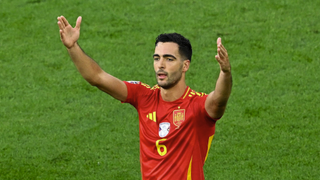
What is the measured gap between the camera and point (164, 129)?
17.8ft

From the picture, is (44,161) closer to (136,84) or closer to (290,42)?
(136,84)

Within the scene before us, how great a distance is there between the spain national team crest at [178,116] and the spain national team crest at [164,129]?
0.29 feet

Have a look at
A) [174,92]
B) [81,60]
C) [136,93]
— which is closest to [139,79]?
[136,93]

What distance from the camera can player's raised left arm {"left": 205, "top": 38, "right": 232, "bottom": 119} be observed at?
461cm

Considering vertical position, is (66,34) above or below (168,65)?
above

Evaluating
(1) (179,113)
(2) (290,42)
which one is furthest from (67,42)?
(2) (290,42)

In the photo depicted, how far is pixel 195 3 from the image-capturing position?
13430 millimetres

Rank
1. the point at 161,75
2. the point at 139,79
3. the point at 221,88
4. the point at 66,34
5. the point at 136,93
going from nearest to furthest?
1. the point at 221,88
2. the point at 66,34
3. the point at 161,75
4. the point at 136,93
5. the point at 139,79

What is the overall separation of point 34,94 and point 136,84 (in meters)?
5.76

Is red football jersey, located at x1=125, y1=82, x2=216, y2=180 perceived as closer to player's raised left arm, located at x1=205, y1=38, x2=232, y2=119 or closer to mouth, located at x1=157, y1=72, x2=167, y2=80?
player's raised left arm, located at x1=205, y1=38, x2=232, y2=119

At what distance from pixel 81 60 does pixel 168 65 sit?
841mm

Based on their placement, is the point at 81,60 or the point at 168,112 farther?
the point at 168,112

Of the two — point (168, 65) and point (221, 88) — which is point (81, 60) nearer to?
point (168, 65)

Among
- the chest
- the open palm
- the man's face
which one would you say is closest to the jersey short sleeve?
the chest
